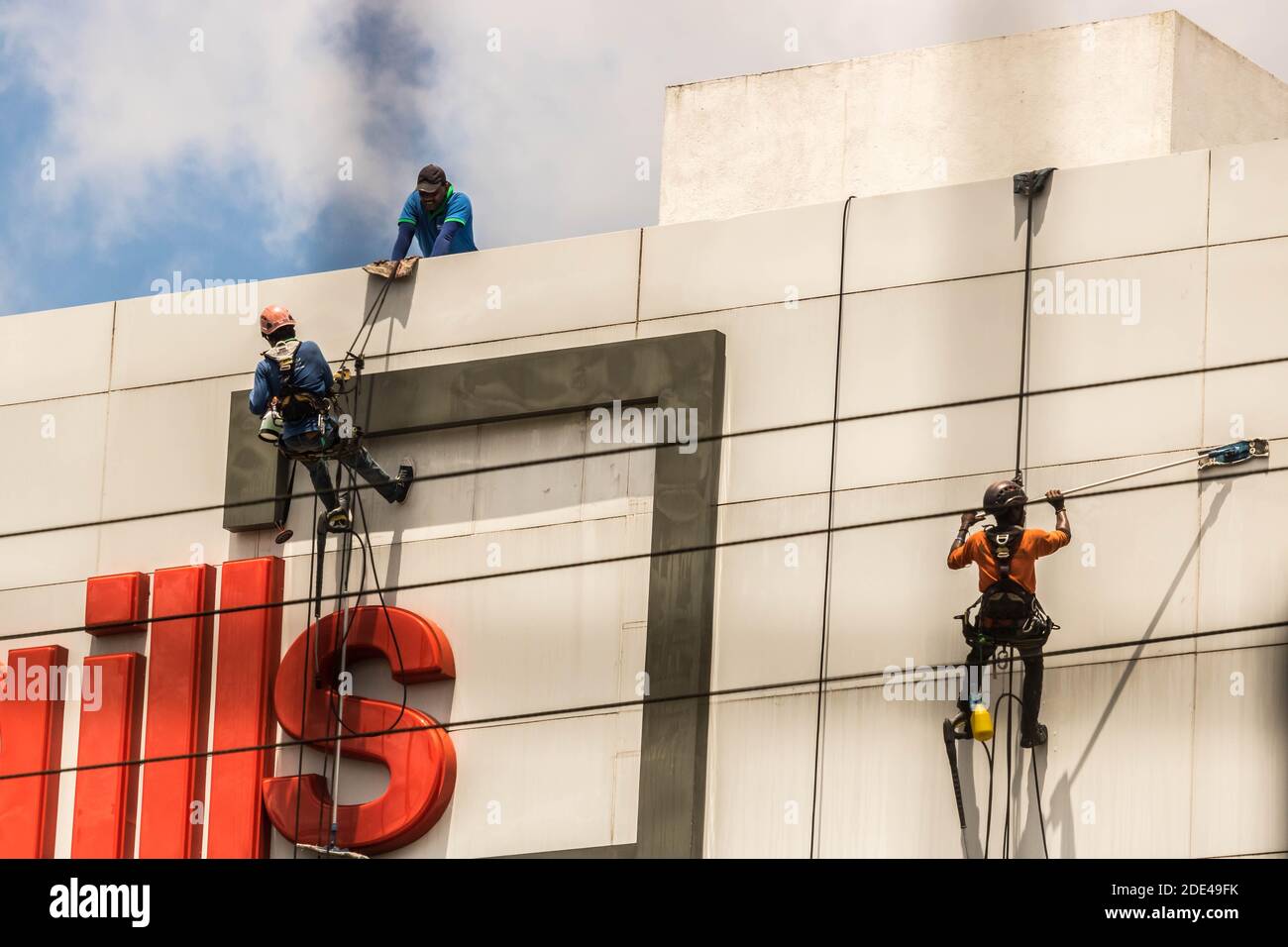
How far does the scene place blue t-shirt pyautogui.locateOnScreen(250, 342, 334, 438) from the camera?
886 inches

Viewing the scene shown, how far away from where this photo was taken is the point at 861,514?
70.7 feet

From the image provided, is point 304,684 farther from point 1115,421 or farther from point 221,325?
point 1115,421

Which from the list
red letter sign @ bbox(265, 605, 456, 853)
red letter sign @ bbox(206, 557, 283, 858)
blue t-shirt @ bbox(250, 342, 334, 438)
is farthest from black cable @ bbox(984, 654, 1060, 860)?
red letter sign @ bbox(206, 557, 283, 858)

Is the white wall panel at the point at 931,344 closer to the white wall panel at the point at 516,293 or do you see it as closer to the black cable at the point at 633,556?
the black cable at the point at 633,556

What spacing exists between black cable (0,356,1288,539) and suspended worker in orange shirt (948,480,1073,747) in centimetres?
109

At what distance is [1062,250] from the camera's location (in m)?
21.4

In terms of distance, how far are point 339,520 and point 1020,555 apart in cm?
656

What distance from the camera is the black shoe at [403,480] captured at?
23.4 m

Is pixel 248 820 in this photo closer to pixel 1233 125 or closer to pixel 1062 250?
pixel 1062 250

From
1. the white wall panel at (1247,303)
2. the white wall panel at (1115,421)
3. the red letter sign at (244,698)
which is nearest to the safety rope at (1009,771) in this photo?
the white wall panel at (1115,421)

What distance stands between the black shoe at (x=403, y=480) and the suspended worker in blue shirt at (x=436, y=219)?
83.7 inches
